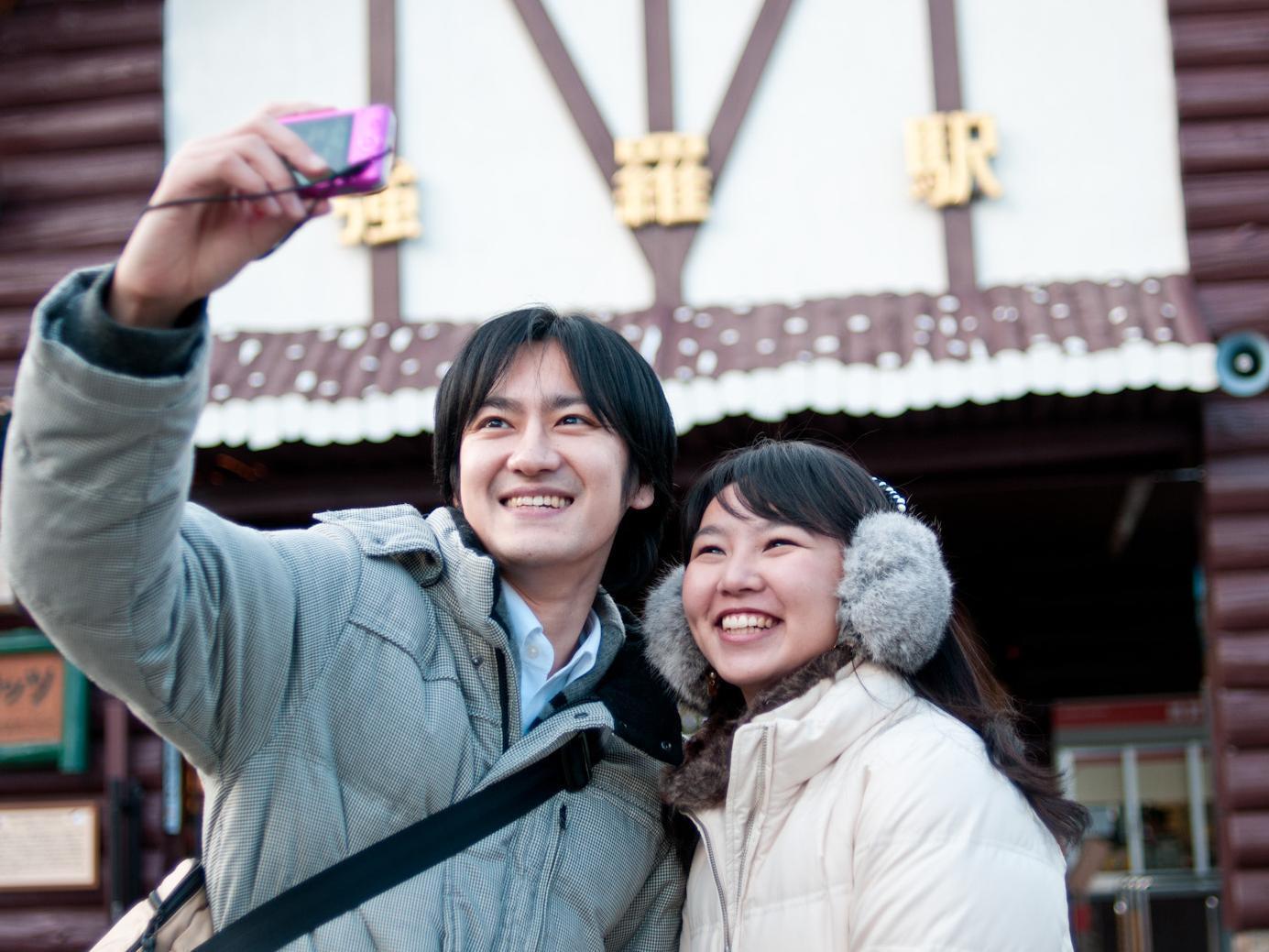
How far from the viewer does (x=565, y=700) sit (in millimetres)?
2494

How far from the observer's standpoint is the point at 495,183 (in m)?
6.34

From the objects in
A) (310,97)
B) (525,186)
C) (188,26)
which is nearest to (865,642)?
(525,186)

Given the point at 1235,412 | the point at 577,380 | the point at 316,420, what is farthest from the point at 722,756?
the point at 1235,412

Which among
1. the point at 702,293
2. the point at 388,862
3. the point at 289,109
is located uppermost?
the point at 702,293

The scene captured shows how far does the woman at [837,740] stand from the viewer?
85.7 inches

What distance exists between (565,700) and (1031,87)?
446 cm

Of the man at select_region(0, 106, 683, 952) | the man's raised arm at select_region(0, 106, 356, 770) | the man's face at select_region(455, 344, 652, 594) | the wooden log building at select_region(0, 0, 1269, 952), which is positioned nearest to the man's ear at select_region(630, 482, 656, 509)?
the man at select_region(0, 106, 683, 952)

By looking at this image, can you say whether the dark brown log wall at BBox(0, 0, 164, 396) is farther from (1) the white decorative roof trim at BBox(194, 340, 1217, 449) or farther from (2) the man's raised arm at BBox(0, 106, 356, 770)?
(2) the man's raised arm at BBox(0, 106, 356, 770)

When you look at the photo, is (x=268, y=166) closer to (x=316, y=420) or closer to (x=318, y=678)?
(x=318, y=678)

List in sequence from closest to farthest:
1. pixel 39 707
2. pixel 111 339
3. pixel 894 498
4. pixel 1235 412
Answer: pixel 111 339 < pixel 894 498 < pixel 1235 412 < pixel 39 707

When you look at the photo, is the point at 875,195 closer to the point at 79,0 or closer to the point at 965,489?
the point at 965,489

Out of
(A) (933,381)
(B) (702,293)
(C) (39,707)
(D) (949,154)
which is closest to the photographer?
(A) (933,381)

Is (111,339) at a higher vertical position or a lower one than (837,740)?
higher

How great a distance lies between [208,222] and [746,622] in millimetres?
1308
